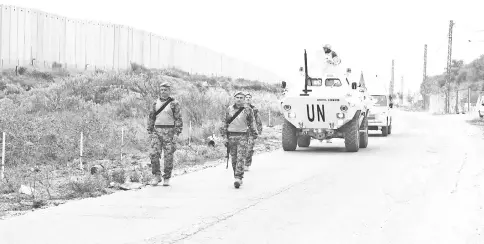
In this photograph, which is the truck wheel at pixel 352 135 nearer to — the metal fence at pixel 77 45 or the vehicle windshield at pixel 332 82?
the vehicle windshield at pixel 332 82

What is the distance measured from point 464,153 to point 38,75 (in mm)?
28933

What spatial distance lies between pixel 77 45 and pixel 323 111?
29548 mm

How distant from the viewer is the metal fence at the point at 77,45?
43344 mm

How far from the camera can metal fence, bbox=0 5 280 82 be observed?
142 feet

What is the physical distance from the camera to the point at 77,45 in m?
48.2

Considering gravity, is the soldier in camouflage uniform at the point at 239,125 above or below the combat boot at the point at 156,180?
above

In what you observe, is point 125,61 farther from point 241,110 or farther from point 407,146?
point 241,110

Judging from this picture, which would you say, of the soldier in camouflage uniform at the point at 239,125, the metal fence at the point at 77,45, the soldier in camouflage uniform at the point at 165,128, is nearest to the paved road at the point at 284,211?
the soldier in camouflage uniform at the point at 165,128

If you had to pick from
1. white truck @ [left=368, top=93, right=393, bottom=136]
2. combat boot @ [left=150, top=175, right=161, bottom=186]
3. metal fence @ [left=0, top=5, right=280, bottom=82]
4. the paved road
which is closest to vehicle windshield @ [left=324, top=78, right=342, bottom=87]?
the paved road

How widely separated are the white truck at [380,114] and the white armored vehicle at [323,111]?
34.5 ft

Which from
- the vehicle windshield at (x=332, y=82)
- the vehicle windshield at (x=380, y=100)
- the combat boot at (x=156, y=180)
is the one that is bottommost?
the combat boot at (x=156, y=180)

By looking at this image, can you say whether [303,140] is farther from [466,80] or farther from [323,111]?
[466,80]

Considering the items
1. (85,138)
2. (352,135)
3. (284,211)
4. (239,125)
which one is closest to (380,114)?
(352,135)

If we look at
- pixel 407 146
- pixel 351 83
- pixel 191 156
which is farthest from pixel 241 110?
pixel 407 146
